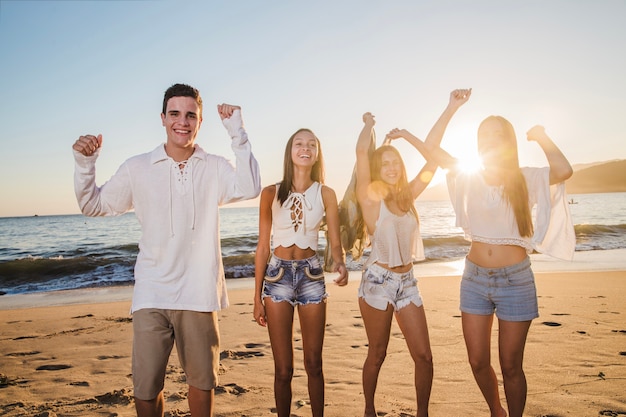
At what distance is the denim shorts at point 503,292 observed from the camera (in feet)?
10.8

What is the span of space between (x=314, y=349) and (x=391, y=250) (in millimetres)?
990

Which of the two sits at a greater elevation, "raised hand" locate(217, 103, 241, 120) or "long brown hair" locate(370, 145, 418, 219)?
"raised hand" locate(217, 103, 241, 120)

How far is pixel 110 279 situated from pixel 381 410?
13937 millimetres

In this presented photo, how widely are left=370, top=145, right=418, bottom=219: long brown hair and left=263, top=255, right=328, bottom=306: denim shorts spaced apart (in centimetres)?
93

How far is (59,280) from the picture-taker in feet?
52.6

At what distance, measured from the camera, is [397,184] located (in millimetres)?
3971

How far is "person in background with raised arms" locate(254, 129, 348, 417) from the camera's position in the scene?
11.4ft

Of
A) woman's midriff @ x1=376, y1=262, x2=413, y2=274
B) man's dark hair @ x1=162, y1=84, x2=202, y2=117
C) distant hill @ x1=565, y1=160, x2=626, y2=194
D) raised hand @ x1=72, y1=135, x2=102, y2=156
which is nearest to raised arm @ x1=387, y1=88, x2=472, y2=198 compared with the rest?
woman's midriff @ x1=376, y1=262, x2=413, y2=274

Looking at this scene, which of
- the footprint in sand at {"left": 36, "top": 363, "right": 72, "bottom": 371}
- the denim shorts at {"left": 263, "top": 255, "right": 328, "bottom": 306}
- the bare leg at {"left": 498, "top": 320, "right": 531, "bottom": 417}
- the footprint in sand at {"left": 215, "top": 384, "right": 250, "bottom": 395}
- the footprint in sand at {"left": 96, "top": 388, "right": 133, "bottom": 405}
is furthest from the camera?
the footprint in sand at {"left": 36, "top": 363, "right": 72, "bottom": 371}

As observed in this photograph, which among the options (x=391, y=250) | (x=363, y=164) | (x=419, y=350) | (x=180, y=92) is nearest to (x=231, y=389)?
(x=419, y=350)

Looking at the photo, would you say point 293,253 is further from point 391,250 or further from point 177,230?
point 177,230

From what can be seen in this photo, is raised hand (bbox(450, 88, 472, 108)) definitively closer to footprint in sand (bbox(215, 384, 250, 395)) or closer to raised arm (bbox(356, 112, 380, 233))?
raised arm (bbox(356, 112, 380, 233))

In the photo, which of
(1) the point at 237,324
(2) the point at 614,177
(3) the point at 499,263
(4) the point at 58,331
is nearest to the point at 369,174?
(3) the point at 499,263

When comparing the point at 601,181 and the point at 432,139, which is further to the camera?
the point at 601,181
